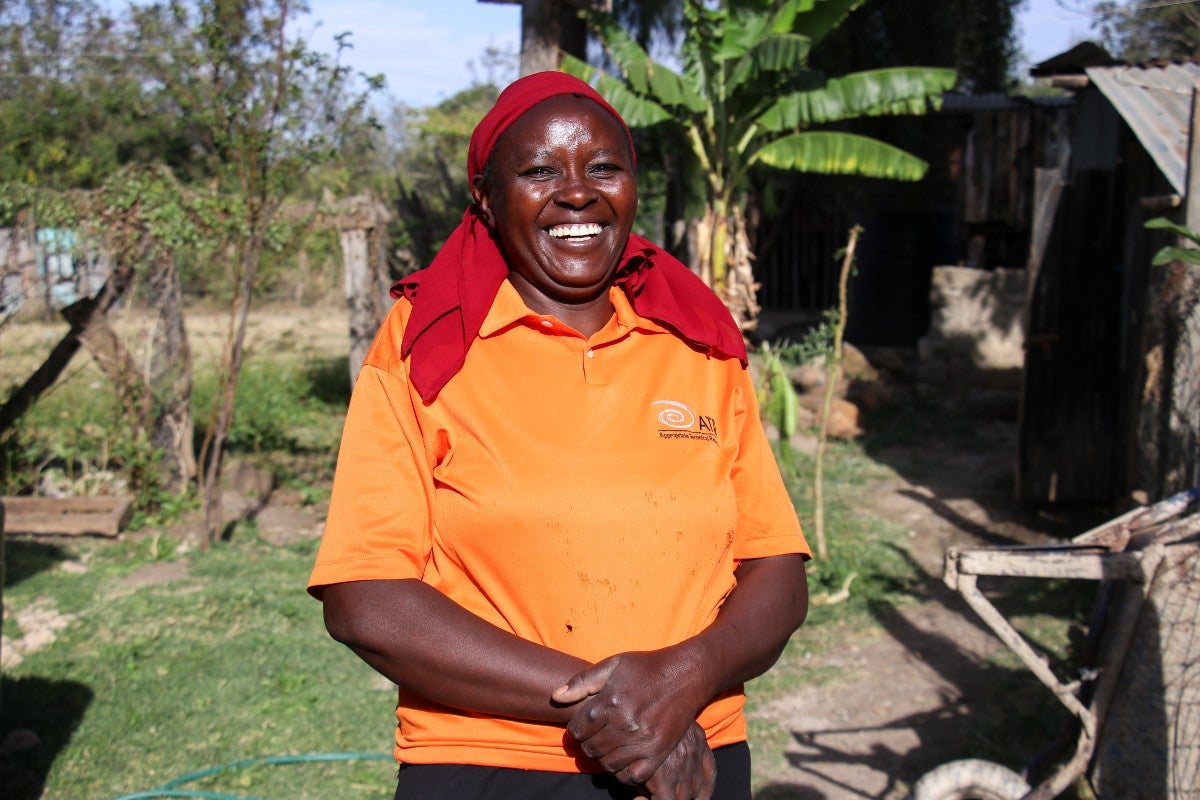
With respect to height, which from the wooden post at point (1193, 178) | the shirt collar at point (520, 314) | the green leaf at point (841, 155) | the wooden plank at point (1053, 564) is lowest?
the wooden plank at point (1053, 564)

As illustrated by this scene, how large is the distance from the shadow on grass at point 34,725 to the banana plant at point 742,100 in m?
5.49

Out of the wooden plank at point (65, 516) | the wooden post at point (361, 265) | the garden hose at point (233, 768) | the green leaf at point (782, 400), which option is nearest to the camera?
the garden hose at point (233, 768)

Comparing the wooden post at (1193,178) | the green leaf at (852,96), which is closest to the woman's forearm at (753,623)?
the wooden post at (1193,178)

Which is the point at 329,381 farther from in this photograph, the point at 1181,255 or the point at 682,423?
the point at 682,423

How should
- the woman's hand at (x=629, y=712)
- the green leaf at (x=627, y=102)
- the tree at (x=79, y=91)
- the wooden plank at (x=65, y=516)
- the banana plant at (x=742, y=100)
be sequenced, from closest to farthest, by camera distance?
1. the woman's hand at (x=629, y=712)
2. the wooden plank at (x=65, y=516)
3. the banana plant at (x=742, y=100)
4. the green leaf at (x=627, y=102)
5. the tree at (x=79, y=91)

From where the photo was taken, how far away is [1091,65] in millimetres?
7395

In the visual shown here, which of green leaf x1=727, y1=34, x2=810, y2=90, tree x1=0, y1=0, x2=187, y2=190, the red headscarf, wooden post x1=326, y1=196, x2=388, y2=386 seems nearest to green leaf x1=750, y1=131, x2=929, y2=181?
green leaf x1=727, y1=34, x2=810, y2=90

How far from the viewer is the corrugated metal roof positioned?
573 cm

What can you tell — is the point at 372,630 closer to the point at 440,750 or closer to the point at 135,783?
the point at 440,750

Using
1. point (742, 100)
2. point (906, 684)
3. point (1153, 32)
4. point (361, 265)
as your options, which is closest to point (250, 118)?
point (361, 265)

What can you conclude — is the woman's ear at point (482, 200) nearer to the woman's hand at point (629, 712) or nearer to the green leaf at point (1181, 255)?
the woman's hand at point (629, 712)

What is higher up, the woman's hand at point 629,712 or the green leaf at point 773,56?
the green leaf at point 773,56

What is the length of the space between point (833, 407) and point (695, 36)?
430cm

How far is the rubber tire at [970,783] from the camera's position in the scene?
3420 millimetres
